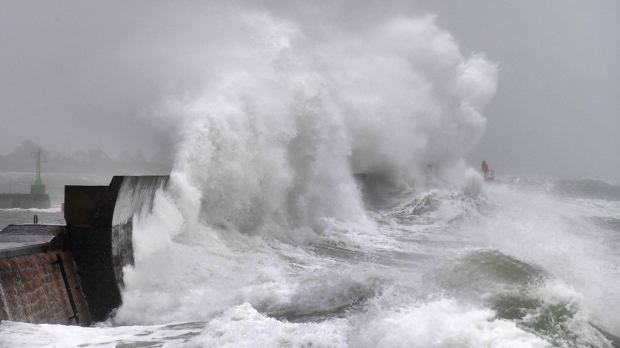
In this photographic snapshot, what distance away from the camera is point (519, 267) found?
6223 millimetres

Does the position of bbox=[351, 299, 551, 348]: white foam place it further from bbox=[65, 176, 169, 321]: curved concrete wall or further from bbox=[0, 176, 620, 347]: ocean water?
bbox=[65, 176, 169, 321]: curved concrete wall

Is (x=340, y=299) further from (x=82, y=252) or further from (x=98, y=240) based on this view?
(x=82, y=252)

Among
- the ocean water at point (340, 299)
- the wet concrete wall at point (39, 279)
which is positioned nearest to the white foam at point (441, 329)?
the ocean water at point (340, 299)

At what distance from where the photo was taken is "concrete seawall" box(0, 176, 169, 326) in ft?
20.6

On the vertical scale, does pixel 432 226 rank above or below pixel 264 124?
below

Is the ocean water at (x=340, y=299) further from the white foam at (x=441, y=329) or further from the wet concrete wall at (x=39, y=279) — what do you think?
the wet concrete wall at (x=39, y=279)

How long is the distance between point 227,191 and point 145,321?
5534 millimetres

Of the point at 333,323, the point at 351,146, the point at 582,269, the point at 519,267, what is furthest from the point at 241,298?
the point at 351,146

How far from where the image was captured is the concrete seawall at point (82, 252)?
627 cm

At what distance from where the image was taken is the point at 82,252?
7.04 meters

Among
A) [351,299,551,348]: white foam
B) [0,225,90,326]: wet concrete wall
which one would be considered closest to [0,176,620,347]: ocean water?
[351,299,551,348]: white foam

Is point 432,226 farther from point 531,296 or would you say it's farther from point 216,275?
point 531,296

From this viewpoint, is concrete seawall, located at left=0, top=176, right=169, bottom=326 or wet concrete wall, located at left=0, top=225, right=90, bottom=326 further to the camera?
concrete seawall, located at left=0, top=176, right=169, bottom=326

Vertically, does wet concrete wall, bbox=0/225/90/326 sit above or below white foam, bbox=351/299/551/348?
above
